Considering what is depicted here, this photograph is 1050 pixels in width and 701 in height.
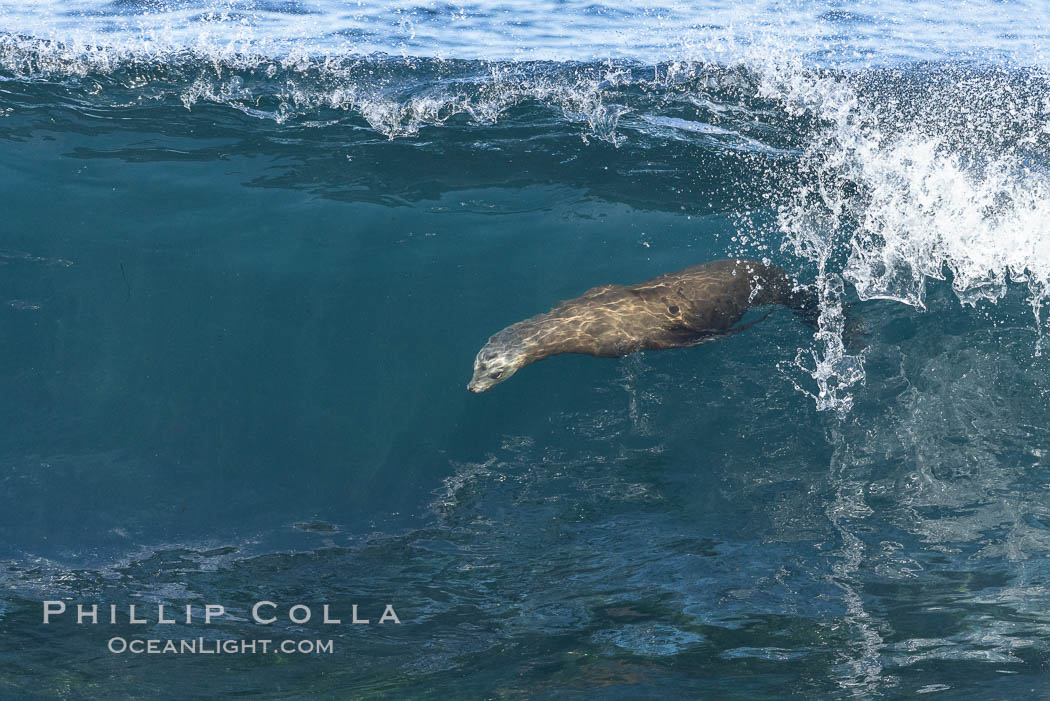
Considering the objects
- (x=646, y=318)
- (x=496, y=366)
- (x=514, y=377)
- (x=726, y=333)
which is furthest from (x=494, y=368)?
(x=726, y=333)

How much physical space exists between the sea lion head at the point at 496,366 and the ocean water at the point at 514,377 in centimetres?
20

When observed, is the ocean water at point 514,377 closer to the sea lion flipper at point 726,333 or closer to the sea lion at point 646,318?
the sea lion flipper at point 726,333

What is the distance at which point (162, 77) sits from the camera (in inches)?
433

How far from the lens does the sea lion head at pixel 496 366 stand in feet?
26.8

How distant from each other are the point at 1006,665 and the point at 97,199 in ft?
34.9

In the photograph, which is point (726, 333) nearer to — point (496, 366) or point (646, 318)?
point (646, 318)

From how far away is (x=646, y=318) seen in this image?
8.14 m

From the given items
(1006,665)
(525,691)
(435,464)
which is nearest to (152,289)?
(435,464)

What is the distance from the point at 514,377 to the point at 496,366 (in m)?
0.28

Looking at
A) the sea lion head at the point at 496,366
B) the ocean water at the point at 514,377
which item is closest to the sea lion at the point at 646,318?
the sea lion head at the point at 496,366

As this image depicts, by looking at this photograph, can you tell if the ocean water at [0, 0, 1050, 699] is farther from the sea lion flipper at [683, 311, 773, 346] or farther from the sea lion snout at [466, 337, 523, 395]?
the sea lion snout at [466, 337, 523, 395]

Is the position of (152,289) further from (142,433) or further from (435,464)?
(435,464)

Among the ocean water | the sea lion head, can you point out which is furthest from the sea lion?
the ocean water

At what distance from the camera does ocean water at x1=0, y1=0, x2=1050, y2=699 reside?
21.1 ft
